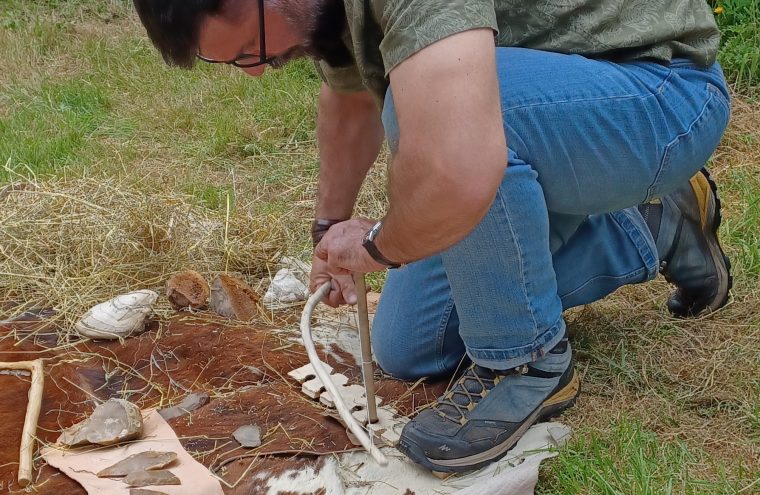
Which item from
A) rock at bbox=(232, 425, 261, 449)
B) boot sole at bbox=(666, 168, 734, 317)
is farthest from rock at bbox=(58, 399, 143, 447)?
boot sole at bbox=(666, 168, 734, 317)

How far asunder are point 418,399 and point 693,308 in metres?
0.78

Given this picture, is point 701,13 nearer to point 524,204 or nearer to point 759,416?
point 524,204

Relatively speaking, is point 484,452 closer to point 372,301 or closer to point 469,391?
point 469,391

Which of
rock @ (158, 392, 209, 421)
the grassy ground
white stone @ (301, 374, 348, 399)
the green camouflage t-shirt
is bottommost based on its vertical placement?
the grassy ground

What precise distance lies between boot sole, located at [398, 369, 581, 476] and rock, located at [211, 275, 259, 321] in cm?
81

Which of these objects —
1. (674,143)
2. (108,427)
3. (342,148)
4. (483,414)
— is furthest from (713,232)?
(108,427)

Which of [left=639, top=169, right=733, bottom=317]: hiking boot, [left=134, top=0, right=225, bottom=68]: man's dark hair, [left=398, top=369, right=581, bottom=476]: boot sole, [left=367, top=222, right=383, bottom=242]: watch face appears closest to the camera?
[left=134, top=0, right=225, bottom=68]: man's dark hair

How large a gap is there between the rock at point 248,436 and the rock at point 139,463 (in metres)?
0.14

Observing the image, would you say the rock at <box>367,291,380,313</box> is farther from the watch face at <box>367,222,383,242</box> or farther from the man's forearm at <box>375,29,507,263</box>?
the man's forearm at <box>375,29,507,263</box>

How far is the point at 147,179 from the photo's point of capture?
3.39m

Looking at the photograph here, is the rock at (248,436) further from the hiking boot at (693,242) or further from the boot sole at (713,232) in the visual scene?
the boot sole at (713,232)

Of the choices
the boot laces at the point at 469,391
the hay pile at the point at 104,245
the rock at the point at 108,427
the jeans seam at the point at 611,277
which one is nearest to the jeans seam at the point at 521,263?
the boot laces at the point at 469,391

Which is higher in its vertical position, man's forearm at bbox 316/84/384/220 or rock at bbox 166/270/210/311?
man's forearm at bbox 316/84/384/220

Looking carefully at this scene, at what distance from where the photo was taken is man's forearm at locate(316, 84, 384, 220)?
2.08m
